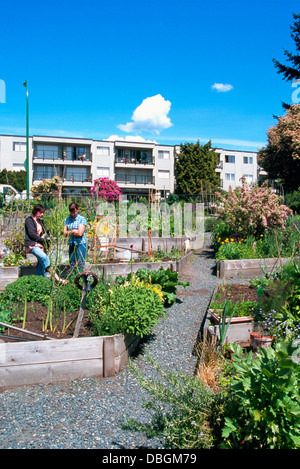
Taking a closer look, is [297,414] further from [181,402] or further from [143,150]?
[143,150]

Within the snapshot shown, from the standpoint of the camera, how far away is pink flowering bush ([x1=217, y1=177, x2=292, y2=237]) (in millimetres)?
8797

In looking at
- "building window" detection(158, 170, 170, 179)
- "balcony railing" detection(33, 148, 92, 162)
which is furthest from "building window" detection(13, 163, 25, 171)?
"building window" detection(158, 170, 170, 179)

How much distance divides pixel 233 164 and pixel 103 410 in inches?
1840

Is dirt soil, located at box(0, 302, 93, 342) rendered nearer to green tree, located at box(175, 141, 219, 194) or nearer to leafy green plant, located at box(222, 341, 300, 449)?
leafy green plant, located at box(222, 341, 300, 449)

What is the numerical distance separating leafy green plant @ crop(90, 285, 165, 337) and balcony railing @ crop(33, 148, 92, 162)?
38988mm

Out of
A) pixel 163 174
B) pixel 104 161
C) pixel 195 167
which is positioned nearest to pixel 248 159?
pixel 163 174

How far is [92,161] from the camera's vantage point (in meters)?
42.5

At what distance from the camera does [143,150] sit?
45250mm

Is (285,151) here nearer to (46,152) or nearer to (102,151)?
(102,151)

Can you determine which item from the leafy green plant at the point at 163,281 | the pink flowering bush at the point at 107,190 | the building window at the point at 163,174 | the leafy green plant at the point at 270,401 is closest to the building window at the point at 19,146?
the building window at the point at 163,174

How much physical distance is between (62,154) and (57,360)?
41250mm

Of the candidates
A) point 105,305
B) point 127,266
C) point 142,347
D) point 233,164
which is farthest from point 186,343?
point 233,164

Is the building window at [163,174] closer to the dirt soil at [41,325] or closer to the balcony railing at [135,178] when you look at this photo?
the balcony railing at [135,178]

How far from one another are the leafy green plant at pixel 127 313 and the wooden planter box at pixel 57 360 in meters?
0.19
